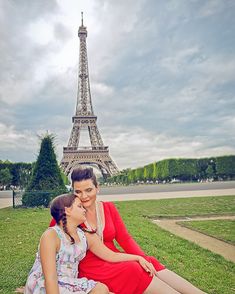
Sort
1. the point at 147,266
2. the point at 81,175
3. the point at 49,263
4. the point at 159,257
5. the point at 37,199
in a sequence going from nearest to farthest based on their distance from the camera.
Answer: the point at 49,263 → the point at 147,266 → the point at 81,175 → the point at 159,257 → the point at 37,199

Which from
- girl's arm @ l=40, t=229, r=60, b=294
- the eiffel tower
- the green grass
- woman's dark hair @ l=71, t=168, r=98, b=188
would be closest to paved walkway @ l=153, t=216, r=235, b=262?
the green grass

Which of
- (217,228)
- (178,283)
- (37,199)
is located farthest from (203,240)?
(37,199)

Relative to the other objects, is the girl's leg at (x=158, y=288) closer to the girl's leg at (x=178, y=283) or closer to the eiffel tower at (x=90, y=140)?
the girl's leg at (x=178, y=283)

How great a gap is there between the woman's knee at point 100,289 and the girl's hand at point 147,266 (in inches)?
12.0

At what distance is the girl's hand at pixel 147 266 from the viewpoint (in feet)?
7.69

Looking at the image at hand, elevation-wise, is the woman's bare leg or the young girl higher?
the young girl

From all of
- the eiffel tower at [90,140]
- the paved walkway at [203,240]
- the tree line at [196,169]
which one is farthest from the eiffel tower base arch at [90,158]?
the paved walkway at [203,240]

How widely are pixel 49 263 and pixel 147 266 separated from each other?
0.71 metres

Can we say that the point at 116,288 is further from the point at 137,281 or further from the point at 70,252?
the point at 70,252

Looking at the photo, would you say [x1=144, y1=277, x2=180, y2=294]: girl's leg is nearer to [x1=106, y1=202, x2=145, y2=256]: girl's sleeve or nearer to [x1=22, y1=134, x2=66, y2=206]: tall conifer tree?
[x1=106, y1=202, x2=145, y2=256]: girl's sleeve

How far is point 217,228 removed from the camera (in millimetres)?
7477

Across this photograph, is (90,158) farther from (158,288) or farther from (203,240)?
(158,288)

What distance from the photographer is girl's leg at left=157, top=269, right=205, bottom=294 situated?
237cm

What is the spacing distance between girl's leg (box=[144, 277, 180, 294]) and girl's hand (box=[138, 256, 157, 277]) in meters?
0.07
